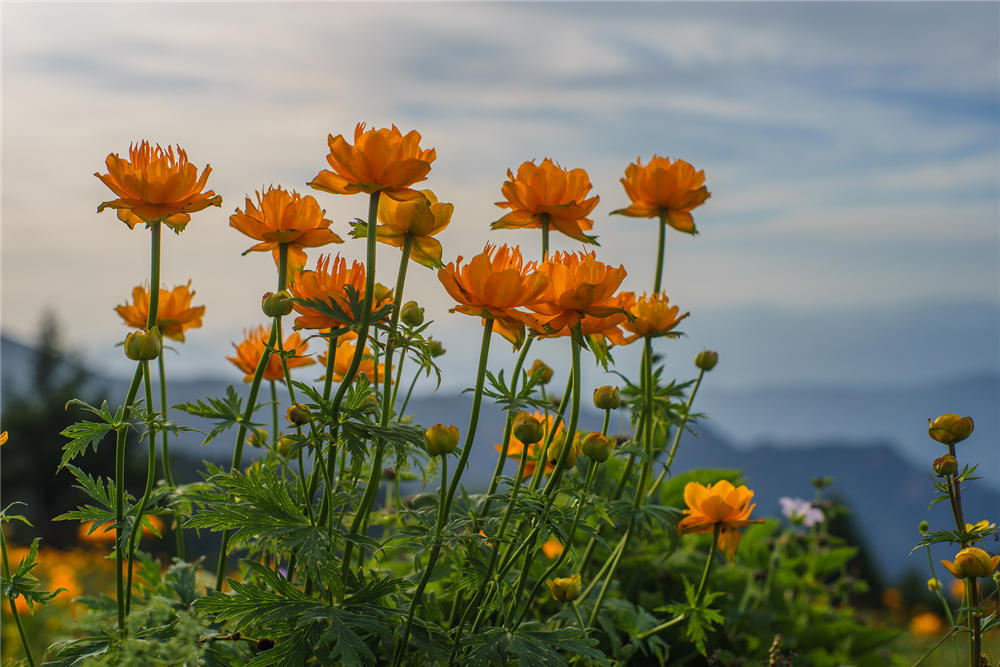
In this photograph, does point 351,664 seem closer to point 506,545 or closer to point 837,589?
point 506,545

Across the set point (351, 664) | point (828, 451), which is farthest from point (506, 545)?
point (828, 451)

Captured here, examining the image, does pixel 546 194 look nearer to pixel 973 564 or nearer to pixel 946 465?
pixel 946 465

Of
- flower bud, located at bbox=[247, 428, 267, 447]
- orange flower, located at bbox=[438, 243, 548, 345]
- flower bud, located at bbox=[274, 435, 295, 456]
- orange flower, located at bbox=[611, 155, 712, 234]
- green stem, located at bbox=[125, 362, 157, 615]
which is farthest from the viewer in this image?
orange flower, located at bbox=[611, 155, 712, 234]

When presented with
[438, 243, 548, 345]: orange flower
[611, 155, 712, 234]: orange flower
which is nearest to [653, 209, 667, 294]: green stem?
[611, 155, 712, 234]: orange flower

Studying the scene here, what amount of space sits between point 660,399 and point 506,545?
54cm

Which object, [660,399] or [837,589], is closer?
[660,399]

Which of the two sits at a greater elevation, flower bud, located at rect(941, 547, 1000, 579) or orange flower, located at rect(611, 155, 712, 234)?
orange flower, located at rect(611, 155, 712, 234)

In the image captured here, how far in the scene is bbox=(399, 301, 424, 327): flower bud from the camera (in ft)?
4.40

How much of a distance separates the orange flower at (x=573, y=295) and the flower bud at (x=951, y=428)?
1.93 ft

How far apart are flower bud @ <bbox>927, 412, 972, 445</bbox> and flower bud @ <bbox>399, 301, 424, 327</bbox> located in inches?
35.3

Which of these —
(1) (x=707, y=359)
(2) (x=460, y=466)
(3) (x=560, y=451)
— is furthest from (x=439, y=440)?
(1) (x=707, y=359)

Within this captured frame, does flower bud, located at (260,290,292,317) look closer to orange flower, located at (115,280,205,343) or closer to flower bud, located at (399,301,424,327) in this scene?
flower bud, located at (399,301,424,327)

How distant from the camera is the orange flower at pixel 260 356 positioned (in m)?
1.59

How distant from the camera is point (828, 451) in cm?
3641
